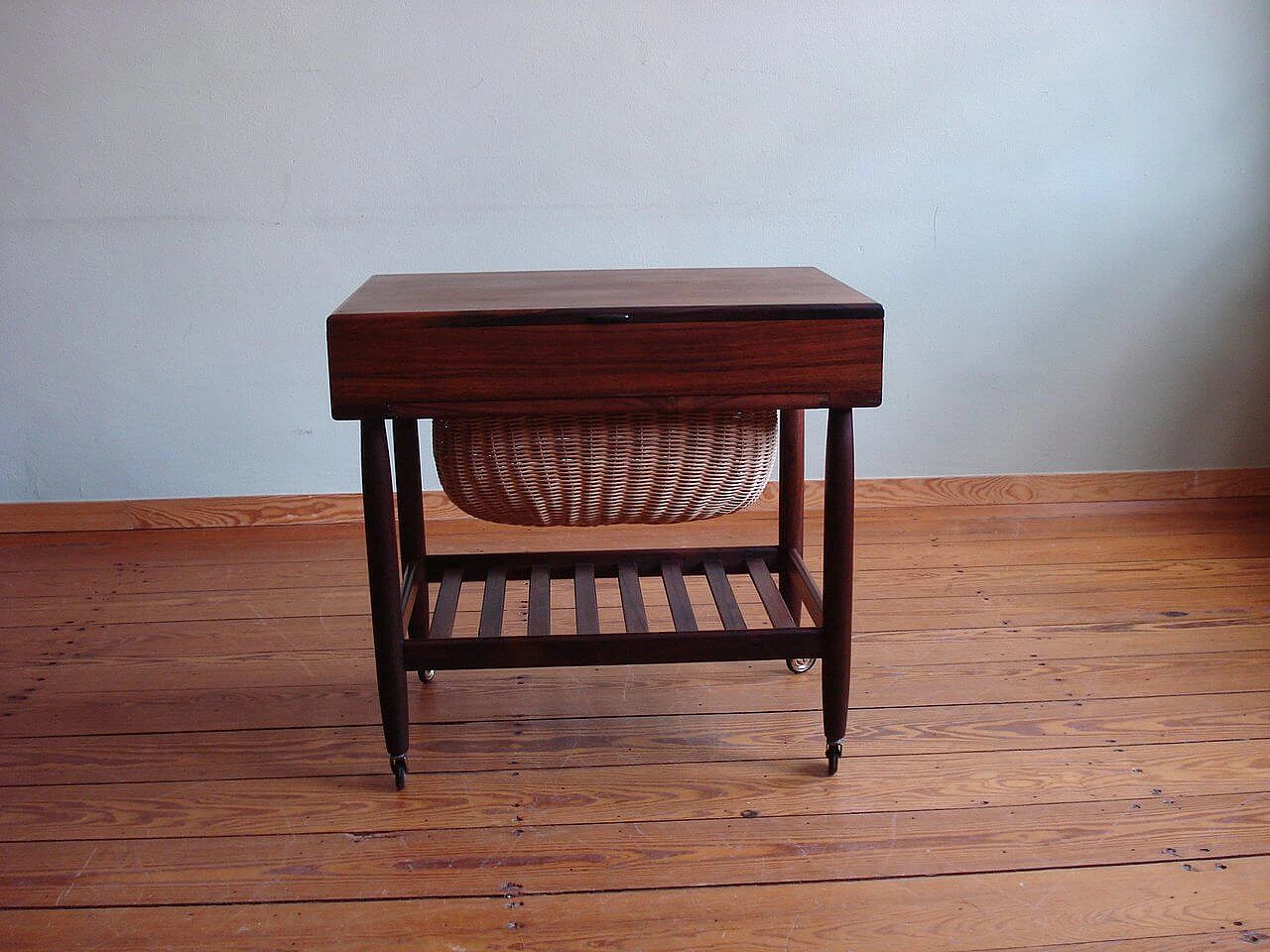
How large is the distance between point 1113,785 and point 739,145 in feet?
5.29

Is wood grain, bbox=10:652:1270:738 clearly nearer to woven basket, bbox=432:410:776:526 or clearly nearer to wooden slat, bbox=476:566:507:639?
wooden slat, bbox=476:566:507:639

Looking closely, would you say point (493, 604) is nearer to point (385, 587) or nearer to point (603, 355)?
point (385, 587)

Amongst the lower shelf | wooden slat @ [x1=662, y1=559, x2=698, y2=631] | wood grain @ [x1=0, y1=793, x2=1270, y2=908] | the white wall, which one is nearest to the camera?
wood grain @ [x1=0, y1=793, x2=1270, y2=908]

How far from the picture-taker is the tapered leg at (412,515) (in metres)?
1.92

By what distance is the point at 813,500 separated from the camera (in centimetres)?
297

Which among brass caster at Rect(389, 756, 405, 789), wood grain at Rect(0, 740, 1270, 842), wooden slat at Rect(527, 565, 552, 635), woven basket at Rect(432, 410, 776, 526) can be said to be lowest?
wood grain at Rect(0, 740, 1270, 842)

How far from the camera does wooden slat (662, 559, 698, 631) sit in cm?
181

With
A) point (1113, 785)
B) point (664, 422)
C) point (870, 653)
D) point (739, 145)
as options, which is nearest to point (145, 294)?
point (739, 145)

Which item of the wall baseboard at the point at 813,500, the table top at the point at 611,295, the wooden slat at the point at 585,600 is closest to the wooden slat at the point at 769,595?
the wooden slat at the point at 585,600

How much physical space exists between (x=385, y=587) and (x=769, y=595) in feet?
1.98

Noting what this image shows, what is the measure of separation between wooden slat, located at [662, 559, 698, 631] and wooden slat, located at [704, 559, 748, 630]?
0.15 ft

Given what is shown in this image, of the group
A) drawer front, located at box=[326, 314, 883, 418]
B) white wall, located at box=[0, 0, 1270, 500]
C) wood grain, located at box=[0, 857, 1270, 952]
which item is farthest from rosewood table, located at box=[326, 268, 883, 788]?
white wall, located at box=[0, 0, 1270, 500]

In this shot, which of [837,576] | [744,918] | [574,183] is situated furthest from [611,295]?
[574,183]

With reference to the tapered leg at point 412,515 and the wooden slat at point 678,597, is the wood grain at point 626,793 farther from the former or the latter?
the tapered leg at point 412,515
